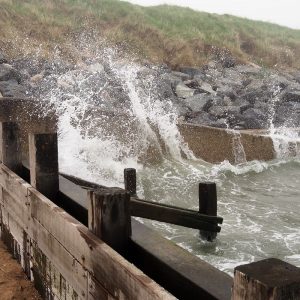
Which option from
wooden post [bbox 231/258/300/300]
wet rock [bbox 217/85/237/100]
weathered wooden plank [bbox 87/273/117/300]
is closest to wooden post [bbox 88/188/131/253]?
weathered wooden plank [bbox 87/273/117/300]

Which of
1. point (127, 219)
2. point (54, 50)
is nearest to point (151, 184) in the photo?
point (127, 219)

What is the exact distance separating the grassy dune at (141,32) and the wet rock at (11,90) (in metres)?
8.85

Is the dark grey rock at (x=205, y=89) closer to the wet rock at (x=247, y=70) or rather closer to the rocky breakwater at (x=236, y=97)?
the rocky breakwater at (x=236, y=97)

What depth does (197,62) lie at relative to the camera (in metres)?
28.2

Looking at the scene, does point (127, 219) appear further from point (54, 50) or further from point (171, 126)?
point (54, 50)

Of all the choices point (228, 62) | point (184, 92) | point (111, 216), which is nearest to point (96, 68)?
point (184, 92)

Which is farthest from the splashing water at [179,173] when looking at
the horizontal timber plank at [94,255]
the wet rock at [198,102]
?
the wet rock at [198,102]

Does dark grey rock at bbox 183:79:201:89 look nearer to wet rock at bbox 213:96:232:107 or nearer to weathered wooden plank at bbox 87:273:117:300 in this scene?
wet rock at bbox 213:96:232:107

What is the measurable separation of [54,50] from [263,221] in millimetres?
18635

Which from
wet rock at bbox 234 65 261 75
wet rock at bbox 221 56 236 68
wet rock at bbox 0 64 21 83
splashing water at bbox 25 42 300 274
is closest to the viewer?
splashing water at bbox 25 42 300 274

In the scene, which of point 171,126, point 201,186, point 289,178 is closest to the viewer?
point 201,186

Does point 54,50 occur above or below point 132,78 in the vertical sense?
above

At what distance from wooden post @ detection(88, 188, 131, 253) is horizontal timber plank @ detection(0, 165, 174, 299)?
0.09 metres

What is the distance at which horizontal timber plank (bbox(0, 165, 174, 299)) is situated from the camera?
2473 mm
